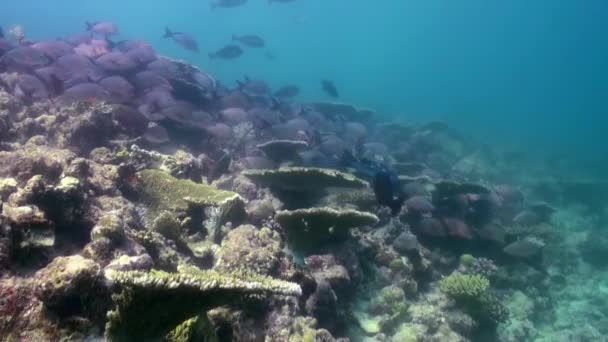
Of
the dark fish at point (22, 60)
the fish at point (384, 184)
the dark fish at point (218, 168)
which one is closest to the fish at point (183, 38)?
the dark fish at point (22, 60)

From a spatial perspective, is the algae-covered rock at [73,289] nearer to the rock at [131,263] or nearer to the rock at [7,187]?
the rock at [131,263]

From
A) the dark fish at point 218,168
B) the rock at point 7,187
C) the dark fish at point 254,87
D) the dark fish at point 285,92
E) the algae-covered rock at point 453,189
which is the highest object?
the rock at point 7,187

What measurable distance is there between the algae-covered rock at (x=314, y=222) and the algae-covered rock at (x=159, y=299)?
2.43 m

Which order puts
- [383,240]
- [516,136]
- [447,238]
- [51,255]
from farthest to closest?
[516,136]
[447,238]
[383,240]
[51,255]

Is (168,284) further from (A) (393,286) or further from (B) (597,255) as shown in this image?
(B) (597,255)

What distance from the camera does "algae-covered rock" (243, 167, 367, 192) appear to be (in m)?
6.62

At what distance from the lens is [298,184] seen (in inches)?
279

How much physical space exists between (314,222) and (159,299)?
10.2 ft

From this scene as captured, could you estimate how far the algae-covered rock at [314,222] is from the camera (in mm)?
5516

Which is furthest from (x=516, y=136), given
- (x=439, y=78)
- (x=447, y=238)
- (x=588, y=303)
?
(x=439, y=78)

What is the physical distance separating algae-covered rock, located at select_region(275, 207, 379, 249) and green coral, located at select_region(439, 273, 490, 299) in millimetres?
2383

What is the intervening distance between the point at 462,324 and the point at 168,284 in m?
→ 5.60

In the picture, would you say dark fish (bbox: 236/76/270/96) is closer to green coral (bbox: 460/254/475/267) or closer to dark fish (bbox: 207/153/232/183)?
dark fish (bbox: 207/153/232/183)

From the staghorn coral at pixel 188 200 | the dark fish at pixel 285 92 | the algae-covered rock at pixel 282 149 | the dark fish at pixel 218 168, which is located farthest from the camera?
the dark fish at pixel 285 92
